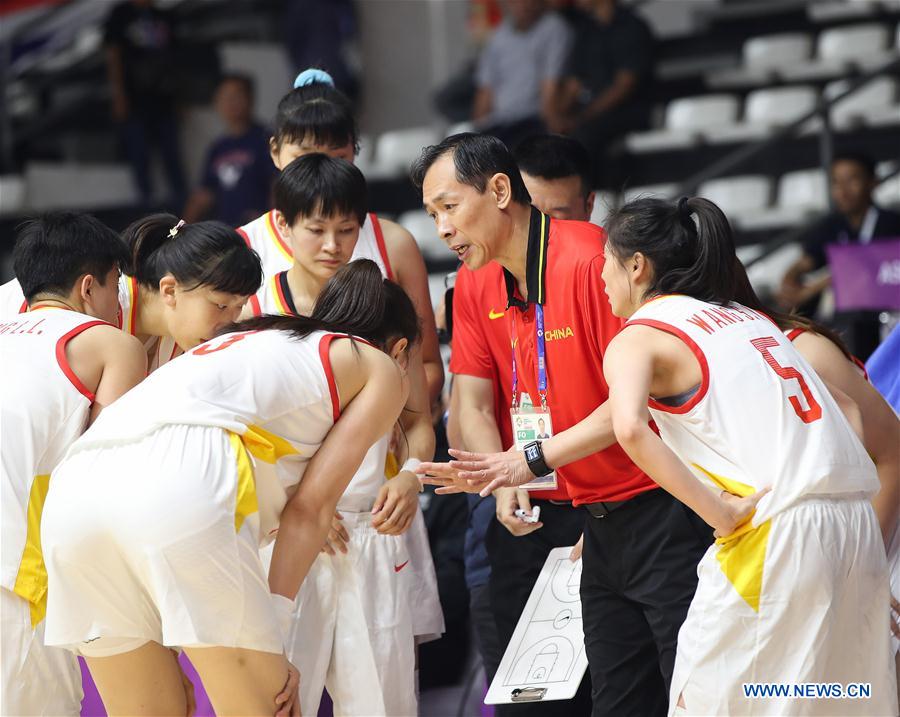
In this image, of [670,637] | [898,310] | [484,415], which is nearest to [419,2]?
[898,310]

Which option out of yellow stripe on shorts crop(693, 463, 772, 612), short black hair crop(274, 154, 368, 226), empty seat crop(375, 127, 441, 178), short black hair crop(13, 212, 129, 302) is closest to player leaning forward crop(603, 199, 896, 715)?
yellow stripe on shorts crop(693, 463, 772, 612)

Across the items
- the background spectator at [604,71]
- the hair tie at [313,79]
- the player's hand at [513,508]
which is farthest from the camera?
the background spectator at [604,71]

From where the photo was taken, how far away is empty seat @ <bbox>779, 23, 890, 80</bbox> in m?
8.89

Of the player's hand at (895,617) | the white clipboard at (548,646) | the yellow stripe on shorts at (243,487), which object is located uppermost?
the yellow stripe on shorts at (243,487)

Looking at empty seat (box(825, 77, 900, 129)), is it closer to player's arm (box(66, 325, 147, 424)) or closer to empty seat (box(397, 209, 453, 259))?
empty seat (box(397, 209, 453, 259))

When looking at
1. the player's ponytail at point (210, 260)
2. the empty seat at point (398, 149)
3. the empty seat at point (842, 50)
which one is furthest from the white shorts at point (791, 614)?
the empty seat at point (398, 149)

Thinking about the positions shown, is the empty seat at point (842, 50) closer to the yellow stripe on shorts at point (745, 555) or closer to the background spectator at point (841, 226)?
the background spectator at point (841, 226)

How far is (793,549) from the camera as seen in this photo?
253 centimetres

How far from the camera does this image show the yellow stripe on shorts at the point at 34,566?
2992mm

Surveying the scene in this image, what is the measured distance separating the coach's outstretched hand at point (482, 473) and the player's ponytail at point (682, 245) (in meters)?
0.47

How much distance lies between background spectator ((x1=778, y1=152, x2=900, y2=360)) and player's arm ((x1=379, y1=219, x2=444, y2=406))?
3.02 meters

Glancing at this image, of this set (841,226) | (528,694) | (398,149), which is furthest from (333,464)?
(398,149)

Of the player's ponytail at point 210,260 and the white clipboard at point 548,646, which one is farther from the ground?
the player's ponytail at point 210,260

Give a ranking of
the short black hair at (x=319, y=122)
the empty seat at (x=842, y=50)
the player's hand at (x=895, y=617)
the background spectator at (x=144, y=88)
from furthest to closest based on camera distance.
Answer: the background spectator at (x=144, y=88) < the empty seat at (x=842, y=50) < the short black hair at (x=319, y=122) < the player's hand at (x=895, y=617)
